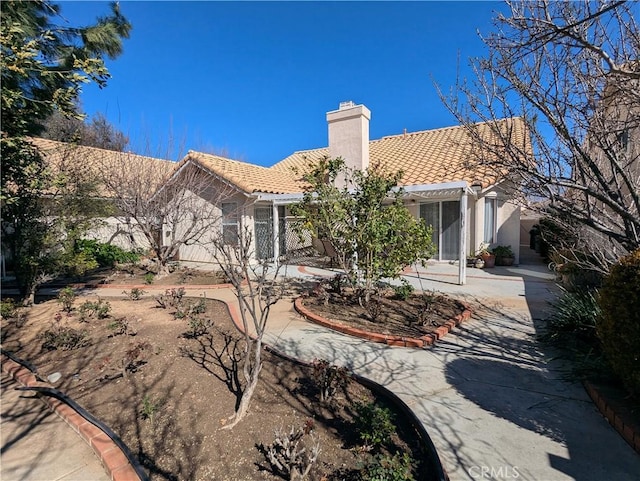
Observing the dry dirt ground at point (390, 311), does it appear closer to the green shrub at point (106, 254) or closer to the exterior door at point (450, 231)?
the exterior door at point (450, 231)

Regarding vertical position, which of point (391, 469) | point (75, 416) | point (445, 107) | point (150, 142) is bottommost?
point (75, 416)

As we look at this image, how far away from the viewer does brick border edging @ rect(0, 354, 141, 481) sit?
257 cm

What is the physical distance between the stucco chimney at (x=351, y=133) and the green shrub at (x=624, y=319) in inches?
350

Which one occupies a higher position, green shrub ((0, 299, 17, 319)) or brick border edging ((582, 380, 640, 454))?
green shrub ((0, 299, 17, 319))

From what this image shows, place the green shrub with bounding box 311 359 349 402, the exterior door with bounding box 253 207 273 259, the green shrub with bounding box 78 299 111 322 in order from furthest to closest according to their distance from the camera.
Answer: the exterior door with bounding box 253 207 273 259
the green shrub with bounding box 78 299 111 322
the green shrub with bounding box 311 359 349 402

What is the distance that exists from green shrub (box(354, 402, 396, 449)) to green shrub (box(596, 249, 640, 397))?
2.16 meters

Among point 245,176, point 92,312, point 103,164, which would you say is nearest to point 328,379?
point 92,312

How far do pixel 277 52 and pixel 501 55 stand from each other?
32.0 feet

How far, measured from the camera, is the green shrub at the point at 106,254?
13120mm

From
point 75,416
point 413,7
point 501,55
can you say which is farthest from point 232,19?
point 75,416

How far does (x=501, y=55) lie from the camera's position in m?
3.34

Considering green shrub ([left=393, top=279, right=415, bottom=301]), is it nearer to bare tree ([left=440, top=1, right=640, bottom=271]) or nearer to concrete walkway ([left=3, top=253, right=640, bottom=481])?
concrete walkway ([left=3, top=253, right=640, bottom=481])

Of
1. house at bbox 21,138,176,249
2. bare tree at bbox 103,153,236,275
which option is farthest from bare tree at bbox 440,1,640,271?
house at bbox 21,138,176,249

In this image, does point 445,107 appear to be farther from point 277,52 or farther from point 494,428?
point 277,52
